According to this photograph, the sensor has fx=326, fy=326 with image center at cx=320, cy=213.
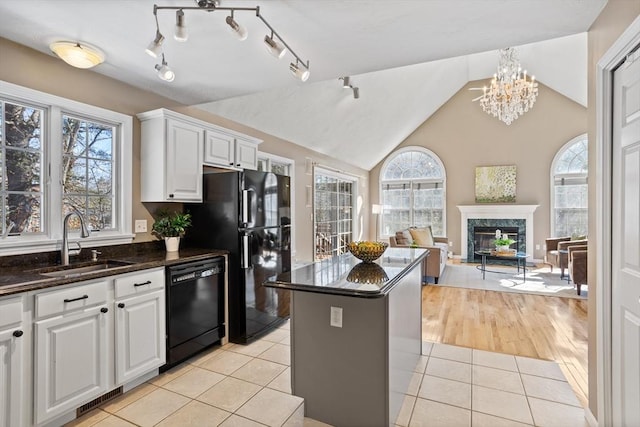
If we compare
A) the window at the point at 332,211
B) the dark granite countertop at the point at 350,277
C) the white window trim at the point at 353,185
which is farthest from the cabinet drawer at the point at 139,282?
the window at the point at 332,211

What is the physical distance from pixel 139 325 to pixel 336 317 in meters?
1.46

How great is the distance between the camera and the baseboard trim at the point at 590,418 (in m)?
1.88

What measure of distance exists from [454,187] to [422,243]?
2925 mm

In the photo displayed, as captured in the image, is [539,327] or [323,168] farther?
[323,168]

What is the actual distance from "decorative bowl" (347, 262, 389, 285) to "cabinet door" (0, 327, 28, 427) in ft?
5.88

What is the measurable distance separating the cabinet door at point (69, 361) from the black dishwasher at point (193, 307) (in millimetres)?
514

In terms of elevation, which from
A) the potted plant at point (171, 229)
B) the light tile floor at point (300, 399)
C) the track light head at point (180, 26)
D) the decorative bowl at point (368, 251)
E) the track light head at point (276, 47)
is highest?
the track light head at point (180, 26)

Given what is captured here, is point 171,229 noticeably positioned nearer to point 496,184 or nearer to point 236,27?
point 236,27

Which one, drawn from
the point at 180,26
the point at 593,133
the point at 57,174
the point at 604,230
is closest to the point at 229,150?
the point at 57,174

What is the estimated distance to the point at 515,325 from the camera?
3.65 m

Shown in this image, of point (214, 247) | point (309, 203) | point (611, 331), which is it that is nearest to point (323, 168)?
point (309, 203)

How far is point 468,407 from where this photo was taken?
7.13 ft

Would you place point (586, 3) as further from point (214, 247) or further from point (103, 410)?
point (103, 410)

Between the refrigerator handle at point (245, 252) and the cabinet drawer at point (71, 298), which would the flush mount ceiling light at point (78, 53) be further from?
the refrigerator handle at point (245, 252)
